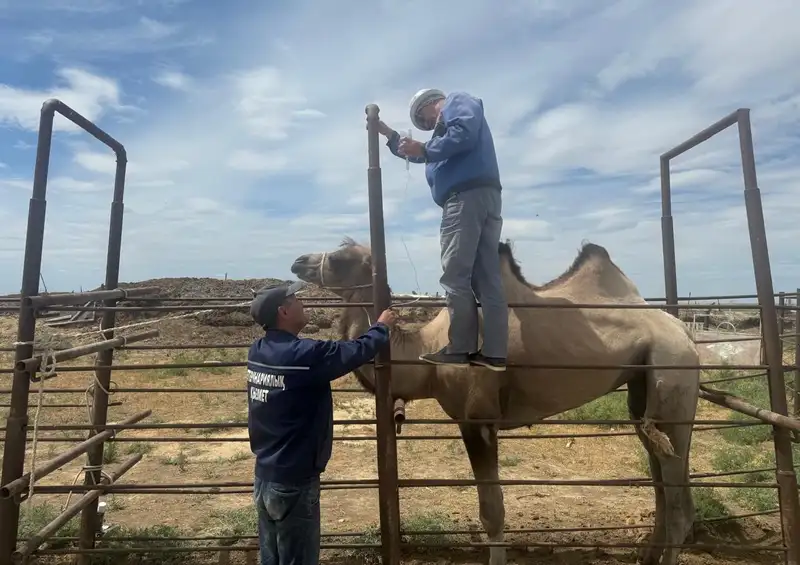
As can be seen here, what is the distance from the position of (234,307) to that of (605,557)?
13.6ft

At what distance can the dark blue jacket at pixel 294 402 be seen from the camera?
3.12 m

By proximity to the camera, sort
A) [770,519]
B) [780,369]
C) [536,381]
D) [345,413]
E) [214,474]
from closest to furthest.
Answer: [780,369], [536,381], [770,519], [214,474], [345,413]

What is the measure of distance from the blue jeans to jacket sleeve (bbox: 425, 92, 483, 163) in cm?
199

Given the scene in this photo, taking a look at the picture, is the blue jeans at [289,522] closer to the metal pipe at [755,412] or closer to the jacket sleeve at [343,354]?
the jacket sleeve at [343,354]

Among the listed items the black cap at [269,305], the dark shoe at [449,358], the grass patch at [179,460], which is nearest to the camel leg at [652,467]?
the dark shoe at [449,358]

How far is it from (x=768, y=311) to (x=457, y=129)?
254cm

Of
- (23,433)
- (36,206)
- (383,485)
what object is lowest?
(383,485)

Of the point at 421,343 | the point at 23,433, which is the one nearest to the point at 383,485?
the point at 421,343

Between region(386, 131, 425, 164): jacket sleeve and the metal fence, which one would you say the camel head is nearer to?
the metal fence

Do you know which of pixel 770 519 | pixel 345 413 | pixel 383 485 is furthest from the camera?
pixel 345 413

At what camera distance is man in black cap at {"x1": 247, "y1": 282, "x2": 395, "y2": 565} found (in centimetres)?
313

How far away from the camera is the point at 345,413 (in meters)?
12.0

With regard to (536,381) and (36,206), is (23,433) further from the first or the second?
(536,381)

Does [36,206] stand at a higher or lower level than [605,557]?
higher
